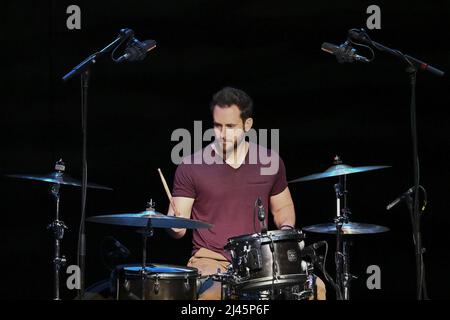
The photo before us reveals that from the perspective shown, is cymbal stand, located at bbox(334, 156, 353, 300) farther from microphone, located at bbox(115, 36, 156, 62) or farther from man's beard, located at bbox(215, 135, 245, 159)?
microphone, located at bbox(115, 36, 156, 62)

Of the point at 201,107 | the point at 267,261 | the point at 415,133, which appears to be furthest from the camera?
the point at 201,107

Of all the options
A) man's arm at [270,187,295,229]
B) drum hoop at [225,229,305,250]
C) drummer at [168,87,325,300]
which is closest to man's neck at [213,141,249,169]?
drummer at [168,87,325,300]

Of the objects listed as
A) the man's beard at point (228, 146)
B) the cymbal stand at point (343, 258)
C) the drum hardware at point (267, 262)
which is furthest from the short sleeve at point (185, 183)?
the cymbal stand at point (343, 258)

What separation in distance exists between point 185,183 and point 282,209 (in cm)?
60

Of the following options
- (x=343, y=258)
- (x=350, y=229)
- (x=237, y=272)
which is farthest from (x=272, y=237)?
(x=343, y=258)

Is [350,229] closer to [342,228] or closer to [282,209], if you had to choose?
[342,228]

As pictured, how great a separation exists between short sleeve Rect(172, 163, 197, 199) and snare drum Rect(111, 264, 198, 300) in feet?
2.63

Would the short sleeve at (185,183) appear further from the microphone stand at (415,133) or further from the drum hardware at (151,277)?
the microphone stand at (415,133)

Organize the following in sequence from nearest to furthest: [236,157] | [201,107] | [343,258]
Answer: [236,157]
[343,258]
[201,107]

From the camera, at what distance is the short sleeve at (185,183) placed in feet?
Result: 14.6

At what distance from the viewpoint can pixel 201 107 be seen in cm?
509

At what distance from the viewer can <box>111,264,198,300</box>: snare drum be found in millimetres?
3643

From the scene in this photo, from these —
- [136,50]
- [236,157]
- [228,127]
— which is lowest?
[236,157]
